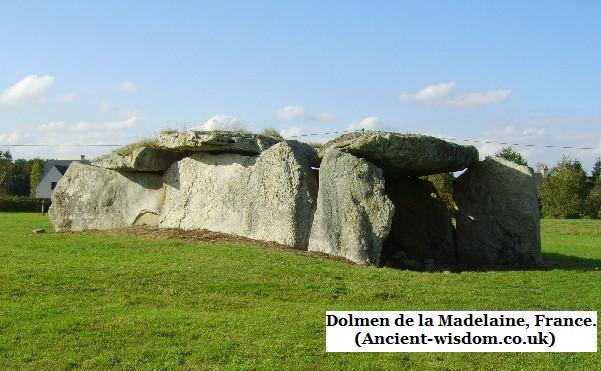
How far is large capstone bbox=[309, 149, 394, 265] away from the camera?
17.2 meters

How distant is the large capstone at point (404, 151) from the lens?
18406 millimetres

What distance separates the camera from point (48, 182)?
81.8m

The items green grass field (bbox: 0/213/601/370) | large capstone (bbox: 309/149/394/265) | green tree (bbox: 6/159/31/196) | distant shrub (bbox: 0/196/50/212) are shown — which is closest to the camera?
green grass field (bbox: 0/213/601/370)

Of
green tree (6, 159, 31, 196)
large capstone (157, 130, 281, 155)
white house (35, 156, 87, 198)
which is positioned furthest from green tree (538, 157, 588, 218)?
green tree (6, 159, 31, 196)

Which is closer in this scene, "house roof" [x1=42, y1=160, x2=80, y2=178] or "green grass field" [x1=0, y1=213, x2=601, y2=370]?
"green grass field" [x1=0, y1=213, x2=601, y2=370]

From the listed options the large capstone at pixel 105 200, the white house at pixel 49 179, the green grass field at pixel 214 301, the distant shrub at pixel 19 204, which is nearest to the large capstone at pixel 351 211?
the green grass field at pixel 214 301

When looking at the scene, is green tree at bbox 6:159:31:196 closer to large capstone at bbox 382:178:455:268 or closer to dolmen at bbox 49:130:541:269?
dolmen at bbox 49:130:541:269

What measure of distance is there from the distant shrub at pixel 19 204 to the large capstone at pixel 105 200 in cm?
3118

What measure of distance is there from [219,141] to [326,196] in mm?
4174

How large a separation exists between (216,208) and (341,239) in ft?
15.9

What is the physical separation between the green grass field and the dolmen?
1.52 meters

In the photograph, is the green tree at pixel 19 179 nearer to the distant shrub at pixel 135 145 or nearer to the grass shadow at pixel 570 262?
the distant shrub at pixel 135 145

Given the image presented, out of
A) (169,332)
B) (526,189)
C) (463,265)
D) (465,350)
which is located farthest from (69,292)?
(526,189)

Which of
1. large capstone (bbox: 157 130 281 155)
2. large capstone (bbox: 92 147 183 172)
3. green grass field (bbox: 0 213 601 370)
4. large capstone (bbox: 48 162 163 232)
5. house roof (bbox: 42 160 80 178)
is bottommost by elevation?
green grass field (bbox: 0 213 601 370)
